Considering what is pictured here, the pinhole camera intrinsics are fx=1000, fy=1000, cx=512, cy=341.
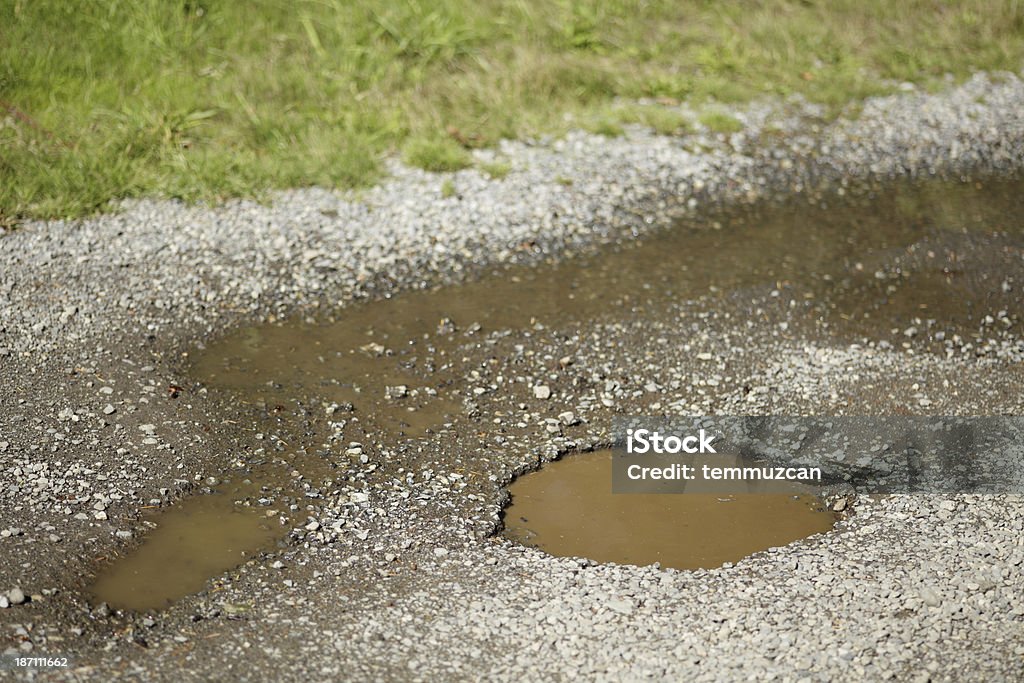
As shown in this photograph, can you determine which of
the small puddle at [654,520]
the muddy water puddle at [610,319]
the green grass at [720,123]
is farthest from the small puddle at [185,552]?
the green grass at [720,123]

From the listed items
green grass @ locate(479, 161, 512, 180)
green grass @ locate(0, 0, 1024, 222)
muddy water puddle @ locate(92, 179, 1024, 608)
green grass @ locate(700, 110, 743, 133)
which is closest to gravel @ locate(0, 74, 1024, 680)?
green grass @ locate(479, 161, 512, 180)

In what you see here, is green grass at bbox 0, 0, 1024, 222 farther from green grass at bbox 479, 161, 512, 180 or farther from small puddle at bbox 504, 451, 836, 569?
small puddle at bbox 504, 451, 836, 569

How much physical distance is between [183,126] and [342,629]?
7365 mm

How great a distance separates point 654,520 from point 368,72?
798cm

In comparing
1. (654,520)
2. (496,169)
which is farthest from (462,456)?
(496,169)

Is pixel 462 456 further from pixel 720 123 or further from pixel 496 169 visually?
pixel 720 123

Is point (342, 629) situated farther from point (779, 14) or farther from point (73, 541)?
point (779, 14)

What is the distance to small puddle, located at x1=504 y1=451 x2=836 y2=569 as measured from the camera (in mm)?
6000

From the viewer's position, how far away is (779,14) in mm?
14195

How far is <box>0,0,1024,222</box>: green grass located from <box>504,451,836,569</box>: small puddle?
202 inches

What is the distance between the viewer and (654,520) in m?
6.25

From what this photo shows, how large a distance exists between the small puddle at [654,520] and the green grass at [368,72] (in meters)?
5.13

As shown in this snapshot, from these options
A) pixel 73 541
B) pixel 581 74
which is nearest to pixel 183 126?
pixel 581 74

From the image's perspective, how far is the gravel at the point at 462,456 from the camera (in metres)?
5.23
